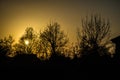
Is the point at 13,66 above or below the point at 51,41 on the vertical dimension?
below

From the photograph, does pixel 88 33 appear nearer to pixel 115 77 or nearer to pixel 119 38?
pixel 119 38

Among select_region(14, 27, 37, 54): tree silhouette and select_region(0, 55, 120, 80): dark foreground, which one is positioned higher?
select_region(14, 27, 37, 54): tree silhouette

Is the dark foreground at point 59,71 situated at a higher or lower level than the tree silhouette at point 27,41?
lower

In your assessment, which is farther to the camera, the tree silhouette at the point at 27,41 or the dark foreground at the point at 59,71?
the tree silhouette at the point at 27,41

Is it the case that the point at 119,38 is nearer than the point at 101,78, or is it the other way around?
the point at 101,78

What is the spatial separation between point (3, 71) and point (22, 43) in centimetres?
3928

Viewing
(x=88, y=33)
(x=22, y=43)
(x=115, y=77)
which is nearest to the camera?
(x=115, y=77)

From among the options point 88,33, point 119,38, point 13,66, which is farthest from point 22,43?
point 13,66

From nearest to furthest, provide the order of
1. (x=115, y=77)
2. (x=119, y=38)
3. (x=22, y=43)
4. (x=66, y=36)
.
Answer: (x=115, y=77) < (x=119, y=38) < (x=66, y=36) < (x=22, y=43)

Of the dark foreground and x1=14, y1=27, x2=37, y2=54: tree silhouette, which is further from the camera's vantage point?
x1=14, y1=27, x2=37, y2=54: tree silhouette

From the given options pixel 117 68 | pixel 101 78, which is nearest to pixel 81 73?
pixel 101 78

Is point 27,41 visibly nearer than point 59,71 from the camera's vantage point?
No

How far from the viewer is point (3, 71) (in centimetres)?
1766

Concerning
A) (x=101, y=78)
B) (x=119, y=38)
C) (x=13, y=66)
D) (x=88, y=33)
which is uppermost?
(x=88, y=33)
